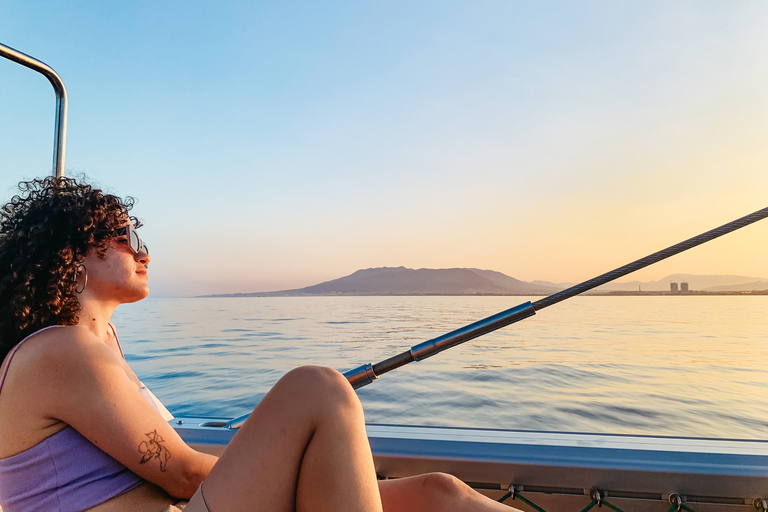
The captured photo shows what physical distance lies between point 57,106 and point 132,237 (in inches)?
25.5

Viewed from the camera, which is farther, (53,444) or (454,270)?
(454,270)

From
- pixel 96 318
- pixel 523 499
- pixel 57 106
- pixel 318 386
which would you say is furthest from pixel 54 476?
pixel 57 106

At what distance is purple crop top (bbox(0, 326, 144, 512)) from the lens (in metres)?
0.75

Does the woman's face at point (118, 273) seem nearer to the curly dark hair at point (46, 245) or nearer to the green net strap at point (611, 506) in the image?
the curly dark hair at point (46, 245)

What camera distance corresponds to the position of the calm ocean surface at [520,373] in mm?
3434

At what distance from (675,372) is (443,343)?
5130 mm

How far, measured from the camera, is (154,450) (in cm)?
80

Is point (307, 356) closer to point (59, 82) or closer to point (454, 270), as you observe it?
point (59, 82)

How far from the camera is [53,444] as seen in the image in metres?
0.76

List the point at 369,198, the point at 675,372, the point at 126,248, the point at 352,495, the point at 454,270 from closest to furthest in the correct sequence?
the point at 352,495 < the point at 126,248 < the point at 675,372 < the point at 369,198 < the point at 454,270

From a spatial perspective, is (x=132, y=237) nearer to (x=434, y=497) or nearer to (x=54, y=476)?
(x=54, y=476)

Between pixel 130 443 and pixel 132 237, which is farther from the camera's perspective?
pixel 132 237

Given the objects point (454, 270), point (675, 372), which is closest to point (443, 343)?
point (675, 372)

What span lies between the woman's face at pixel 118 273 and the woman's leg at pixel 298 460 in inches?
17.6
